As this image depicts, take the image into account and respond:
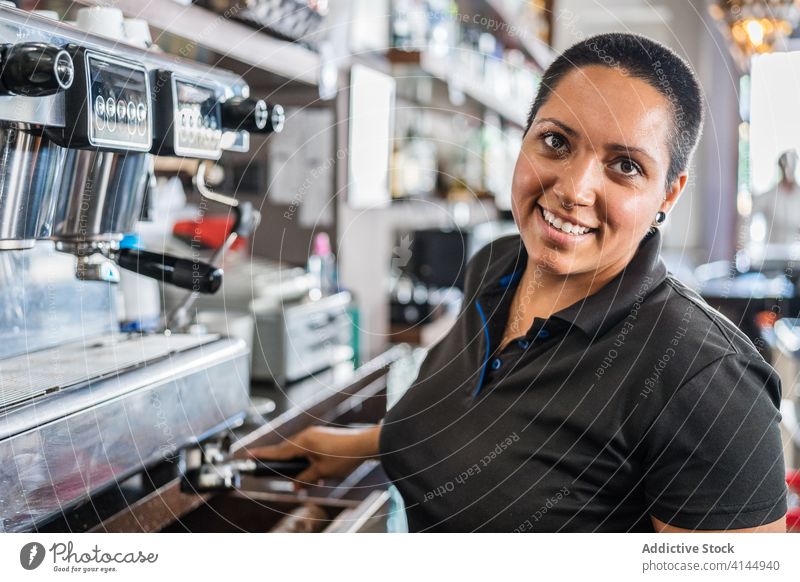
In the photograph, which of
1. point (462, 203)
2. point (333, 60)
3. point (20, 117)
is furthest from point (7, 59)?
point (462, 203)

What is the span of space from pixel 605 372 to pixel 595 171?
171 mm

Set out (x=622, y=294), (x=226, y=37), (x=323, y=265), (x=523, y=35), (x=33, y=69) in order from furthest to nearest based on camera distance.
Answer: (x=523, y=35) → (x=323, y=265) → (x=226, y=37) → (x=622, y=294) → (x=33, y=69)

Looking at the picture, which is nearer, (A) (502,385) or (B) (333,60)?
(A) (502,385)

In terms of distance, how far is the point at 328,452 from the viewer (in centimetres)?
97

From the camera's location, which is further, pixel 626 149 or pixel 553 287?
pixel 553 287

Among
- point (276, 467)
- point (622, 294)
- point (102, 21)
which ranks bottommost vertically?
point (276, 467)

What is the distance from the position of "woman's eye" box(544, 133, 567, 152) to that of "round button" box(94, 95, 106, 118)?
367mm

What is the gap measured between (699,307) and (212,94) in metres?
0.48

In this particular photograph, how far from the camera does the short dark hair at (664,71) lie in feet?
2.27

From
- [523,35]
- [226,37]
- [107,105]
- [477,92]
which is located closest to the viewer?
[107,105]

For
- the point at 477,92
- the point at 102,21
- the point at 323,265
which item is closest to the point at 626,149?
the point at 102,21

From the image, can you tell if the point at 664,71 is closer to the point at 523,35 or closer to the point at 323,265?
the point at 323,265

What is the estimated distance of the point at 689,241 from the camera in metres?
4.88

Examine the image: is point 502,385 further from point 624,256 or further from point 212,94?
point 212,94
